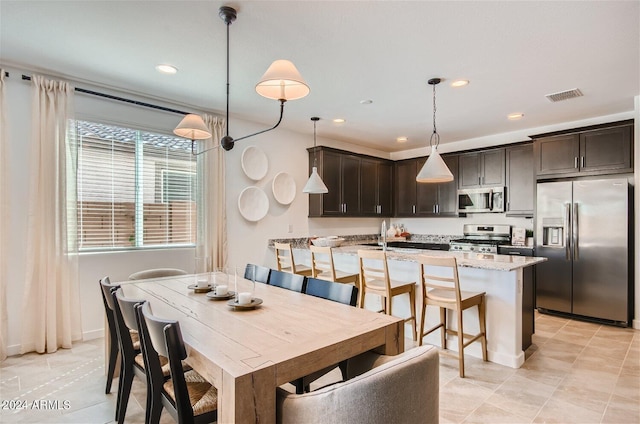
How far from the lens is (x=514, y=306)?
2.78 meters

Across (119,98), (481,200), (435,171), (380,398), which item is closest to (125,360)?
(380,398)

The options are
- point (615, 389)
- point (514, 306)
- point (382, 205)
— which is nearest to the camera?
point (615, 389)

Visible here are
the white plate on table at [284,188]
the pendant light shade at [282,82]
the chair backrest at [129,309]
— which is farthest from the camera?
the white plate on table at [284,188]

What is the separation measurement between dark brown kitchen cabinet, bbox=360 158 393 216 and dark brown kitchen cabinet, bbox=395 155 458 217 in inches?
6.9

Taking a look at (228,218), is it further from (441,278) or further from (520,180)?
(520,180)

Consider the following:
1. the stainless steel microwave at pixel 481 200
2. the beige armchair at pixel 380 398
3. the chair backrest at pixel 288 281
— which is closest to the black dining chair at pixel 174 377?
the beige armchair at pixel 380 398

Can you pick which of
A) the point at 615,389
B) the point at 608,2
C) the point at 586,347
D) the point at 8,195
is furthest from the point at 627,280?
the point at 8,195

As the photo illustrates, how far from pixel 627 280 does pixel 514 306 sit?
2.09 meters

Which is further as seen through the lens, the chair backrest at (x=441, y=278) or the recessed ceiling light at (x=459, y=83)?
the recessed ceiling light at (x=459, y=83)

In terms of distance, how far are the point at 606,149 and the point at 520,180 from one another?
3.41 feet

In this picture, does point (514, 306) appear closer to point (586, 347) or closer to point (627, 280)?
point (586, 347)

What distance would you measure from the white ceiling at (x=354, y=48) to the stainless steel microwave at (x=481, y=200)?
1.45 m

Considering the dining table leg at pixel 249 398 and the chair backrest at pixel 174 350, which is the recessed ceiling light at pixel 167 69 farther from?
the dining table leg at pixel 249 398

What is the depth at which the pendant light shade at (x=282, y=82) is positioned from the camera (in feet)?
5.88
